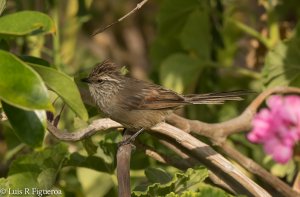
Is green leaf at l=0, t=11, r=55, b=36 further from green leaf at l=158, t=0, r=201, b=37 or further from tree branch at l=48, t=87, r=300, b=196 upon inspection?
green leaf at l=158, t=0, r=201, b=37

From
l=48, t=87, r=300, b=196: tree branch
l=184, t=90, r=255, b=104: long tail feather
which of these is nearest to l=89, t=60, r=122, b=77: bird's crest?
l=184, t=90, r=255, b=104: long tail feather

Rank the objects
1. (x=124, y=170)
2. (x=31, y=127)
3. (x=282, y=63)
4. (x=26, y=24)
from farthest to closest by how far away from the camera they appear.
→ (x=282, y=63) < (x=124, y=170) < (x=26, y=24) < (x=31, y=127)

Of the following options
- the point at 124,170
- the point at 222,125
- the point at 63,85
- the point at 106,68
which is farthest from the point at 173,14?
the point at 63,85

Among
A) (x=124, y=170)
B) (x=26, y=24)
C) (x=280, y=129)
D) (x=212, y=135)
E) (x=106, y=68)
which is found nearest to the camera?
(x=280, y=129)

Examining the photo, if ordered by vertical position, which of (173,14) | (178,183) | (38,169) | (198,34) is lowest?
(38,169)

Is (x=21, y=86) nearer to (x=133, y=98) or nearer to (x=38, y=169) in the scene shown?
(x=38, y=169)

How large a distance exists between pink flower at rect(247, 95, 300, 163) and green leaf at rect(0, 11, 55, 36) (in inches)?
37.9

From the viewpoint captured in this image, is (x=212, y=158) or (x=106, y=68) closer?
(x=212, y=158)

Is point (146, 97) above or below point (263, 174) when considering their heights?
above

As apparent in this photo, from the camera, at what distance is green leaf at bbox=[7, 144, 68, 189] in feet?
13.2

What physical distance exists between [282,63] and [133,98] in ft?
3.90

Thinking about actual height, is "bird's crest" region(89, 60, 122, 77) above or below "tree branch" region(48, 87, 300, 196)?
above

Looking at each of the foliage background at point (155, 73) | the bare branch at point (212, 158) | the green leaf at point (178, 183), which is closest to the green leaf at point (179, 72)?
the foliage background at point (155, 73)

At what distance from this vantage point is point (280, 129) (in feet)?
8.34
